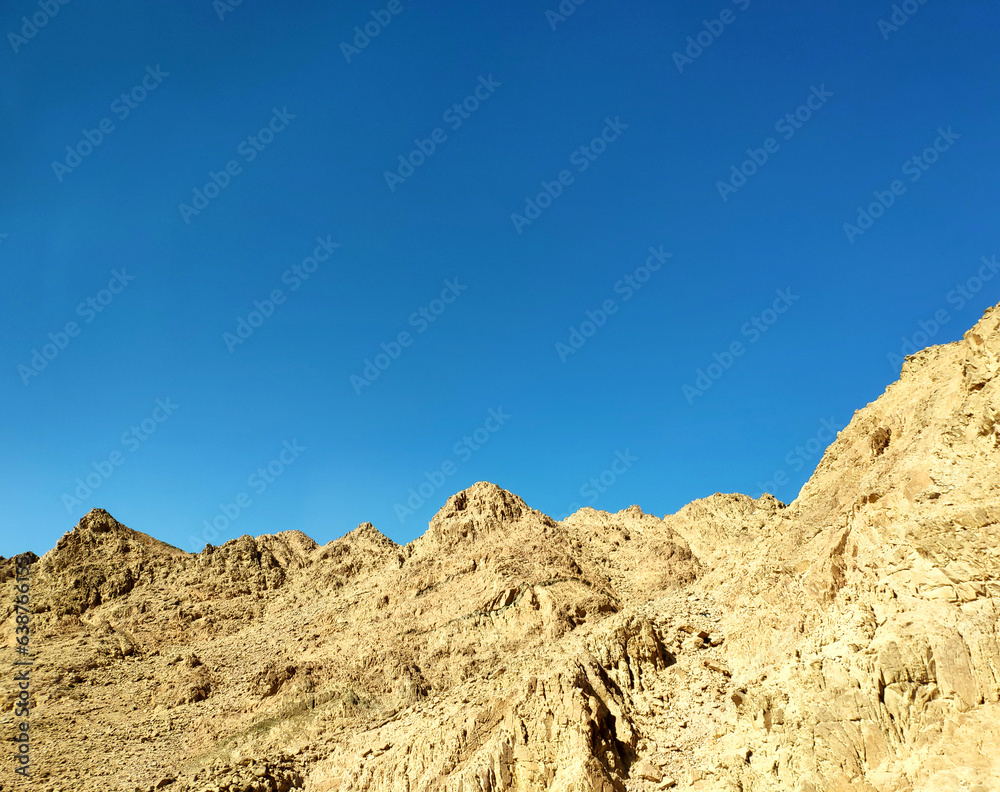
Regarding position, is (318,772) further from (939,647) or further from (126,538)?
(126,538)

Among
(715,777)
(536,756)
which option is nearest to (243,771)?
(536,756)

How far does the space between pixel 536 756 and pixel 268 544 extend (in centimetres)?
5333

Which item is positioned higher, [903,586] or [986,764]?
[903,586]

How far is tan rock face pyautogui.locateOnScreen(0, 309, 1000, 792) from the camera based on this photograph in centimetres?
2520

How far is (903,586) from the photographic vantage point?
87.4 feet

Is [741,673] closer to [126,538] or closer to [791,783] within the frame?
[791,783]

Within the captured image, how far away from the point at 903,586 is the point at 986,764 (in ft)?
22.8

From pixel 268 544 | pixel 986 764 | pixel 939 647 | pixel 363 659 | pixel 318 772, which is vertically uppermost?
pixel 268 544

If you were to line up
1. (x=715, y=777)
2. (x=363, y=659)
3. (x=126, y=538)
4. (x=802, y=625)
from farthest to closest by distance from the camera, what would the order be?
1. (x=126, y=538)
2. (x=363, y=659)
3. (x=802, y=625)
4. (x=715, y=777)

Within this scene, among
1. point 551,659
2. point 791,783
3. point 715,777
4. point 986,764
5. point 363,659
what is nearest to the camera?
point 986,764

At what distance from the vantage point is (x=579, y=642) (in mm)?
44844

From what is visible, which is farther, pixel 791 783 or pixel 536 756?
pixel 536 756

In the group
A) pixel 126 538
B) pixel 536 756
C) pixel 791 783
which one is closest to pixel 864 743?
pixel 791 783

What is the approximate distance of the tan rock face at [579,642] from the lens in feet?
82.7
